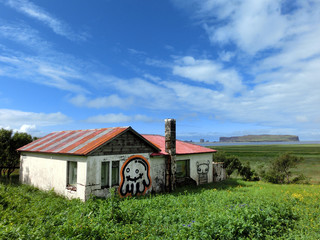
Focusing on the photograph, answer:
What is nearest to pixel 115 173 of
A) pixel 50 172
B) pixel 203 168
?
pixel 50 172

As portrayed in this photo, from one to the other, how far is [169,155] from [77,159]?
7.14 m

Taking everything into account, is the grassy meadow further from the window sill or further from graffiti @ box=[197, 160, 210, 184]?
graffiti @ box=[197, 160, 210, 184]

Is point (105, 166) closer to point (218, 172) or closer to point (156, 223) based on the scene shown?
point (156, 223)

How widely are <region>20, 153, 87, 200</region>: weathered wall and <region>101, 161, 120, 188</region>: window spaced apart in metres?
1.29

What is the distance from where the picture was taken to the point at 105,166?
43.5 ft

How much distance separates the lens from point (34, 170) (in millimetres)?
17031

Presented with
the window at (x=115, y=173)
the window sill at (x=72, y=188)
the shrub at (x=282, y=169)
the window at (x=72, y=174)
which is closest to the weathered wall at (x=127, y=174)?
the window at (x=115, y=173)

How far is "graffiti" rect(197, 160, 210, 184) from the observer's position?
20.4 m

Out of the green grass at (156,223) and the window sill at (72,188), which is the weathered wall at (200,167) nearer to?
the window sill at (72,188)

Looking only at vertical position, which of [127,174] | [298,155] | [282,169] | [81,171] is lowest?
[298,155]

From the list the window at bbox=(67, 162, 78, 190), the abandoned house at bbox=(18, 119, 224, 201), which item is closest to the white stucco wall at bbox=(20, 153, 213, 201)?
the abandoned house at bbox=(18, 119, 224, 201)

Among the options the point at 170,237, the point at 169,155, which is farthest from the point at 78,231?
the point at 169,155

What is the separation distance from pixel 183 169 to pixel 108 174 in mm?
8223

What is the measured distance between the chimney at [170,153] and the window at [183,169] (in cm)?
202
